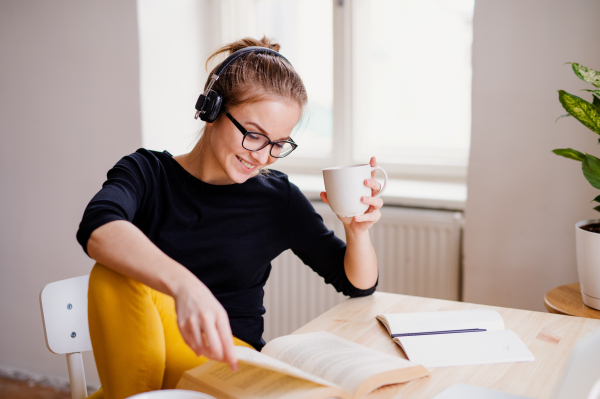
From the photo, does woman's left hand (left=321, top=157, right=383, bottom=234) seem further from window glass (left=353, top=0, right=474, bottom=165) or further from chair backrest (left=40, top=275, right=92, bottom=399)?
window glass (left=353, top=0, right=474, bottom=165)

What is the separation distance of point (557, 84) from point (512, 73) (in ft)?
0.45

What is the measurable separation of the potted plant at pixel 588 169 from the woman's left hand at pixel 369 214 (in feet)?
1.75

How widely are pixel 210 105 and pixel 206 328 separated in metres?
0.57

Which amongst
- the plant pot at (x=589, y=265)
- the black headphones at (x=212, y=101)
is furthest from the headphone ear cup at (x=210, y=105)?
the plant pot at (x=589, y=265)

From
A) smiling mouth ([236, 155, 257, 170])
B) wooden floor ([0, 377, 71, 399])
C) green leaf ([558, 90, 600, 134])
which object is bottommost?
wooden floor ([0, 377, 71, 399])

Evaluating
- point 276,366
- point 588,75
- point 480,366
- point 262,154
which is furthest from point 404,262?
point 276,366

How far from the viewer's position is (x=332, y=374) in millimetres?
709

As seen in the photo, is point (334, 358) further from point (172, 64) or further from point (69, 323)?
point (172, 64)

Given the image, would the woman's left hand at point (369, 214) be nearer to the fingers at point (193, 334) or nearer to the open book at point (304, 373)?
the open book at point (304, 373)

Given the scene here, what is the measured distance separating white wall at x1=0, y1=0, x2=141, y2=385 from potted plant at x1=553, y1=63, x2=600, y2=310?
1640 millimetres

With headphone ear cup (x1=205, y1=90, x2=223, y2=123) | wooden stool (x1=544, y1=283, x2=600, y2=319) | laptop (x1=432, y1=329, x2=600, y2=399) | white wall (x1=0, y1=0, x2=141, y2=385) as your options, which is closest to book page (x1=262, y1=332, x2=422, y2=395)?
laptop (x1=432, y1=329, x2=600, y2=399)

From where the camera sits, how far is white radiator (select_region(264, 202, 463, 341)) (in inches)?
73.6

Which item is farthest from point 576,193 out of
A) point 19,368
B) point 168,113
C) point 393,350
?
point 19,368

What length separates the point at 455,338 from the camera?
2.87 feet
